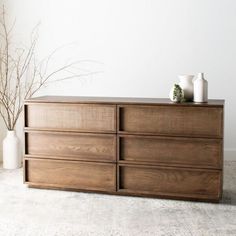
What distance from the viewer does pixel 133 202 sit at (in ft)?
12.0

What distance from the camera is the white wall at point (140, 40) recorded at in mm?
4926

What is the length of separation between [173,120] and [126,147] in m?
0.45

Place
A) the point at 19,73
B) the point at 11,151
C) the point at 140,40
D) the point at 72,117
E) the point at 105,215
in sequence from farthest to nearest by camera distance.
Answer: the point at 19,73 → the point at 140,40 → the point at 11,151 → the point at 72,117 → the point at 105,215

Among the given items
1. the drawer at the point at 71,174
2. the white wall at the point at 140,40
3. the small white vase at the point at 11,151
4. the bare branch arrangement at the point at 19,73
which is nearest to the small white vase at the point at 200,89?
the drawer at the point at 71,174

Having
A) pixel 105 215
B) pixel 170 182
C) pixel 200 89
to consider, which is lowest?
pixel 105 215

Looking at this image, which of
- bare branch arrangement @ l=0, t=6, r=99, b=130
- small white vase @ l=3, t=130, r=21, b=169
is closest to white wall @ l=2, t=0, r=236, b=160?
bare branch arrangement @ l=0, t=6, r=99, b=130

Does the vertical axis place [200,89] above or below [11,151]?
above

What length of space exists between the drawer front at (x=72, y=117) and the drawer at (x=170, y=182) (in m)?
0.40

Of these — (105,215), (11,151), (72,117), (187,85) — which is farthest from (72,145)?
(11,151)

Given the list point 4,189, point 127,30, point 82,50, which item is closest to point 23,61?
point 82,50

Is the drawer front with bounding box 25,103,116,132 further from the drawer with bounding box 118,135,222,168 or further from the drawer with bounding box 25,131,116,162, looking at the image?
the drawer with bounding box 118,135,222,168

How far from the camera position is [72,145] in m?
3.90

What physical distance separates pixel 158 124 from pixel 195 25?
170 cm

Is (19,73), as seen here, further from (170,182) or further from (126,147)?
(170,182)
